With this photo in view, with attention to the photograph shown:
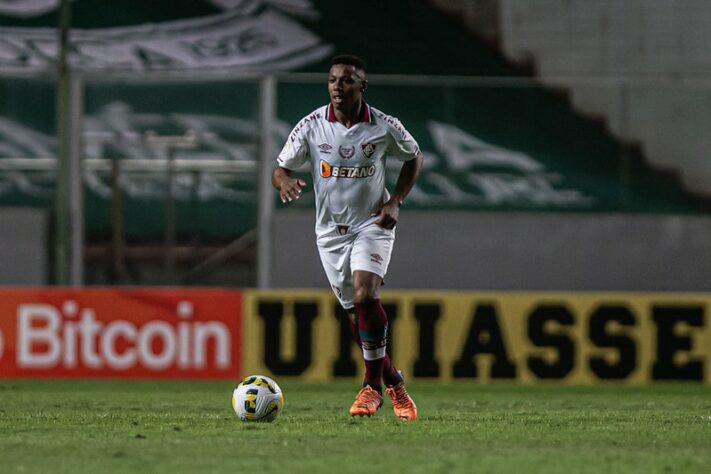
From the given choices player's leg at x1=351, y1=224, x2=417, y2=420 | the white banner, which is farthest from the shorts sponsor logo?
the white banner

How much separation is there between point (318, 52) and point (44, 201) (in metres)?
4.14

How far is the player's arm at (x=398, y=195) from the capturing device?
24.9 ft

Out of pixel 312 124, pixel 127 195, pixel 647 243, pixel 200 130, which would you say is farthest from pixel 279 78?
pixel 312 124

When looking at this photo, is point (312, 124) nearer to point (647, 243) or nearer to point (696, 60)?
point (647, 243)

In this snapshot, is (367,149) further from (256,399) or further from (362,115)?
(256,399)

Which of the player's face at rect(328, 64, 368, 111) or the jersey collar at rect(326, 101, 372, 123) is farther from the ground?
the player's face at rect(328, 64, 368, 111)

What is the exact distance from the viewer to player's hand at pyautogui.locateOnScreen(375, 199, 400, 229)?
24.9 ft

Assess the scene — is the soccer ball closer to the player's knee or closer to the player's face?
the player's knee

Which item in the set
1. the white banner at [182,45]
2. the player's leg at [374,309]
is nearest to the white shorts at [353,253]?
the player's leg at [374,309]

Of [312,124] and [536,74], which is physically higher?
[536,74]

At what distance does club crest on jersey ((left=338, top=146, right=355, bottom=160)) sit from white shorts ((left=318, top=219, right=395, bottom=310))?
0.37 metres

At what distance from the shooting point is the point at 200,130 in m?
17.5

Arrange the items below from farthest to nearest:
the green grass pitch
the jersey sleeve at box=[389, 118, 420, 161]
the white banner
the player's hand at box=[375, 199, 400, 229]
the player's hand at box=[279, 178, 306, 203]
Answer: the white banner
the jersey sleeve at box=[389, 118, 420, 161]
the player's hand at box=[375, 199, 400, 229]
the player's hand at box=[279, 178, 306, 203]
the green grass pitch

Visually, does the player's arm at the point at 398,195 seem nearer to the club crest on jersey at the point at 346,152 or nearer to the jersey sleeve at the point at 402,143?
the jersey sleeve at the point at 402,143
